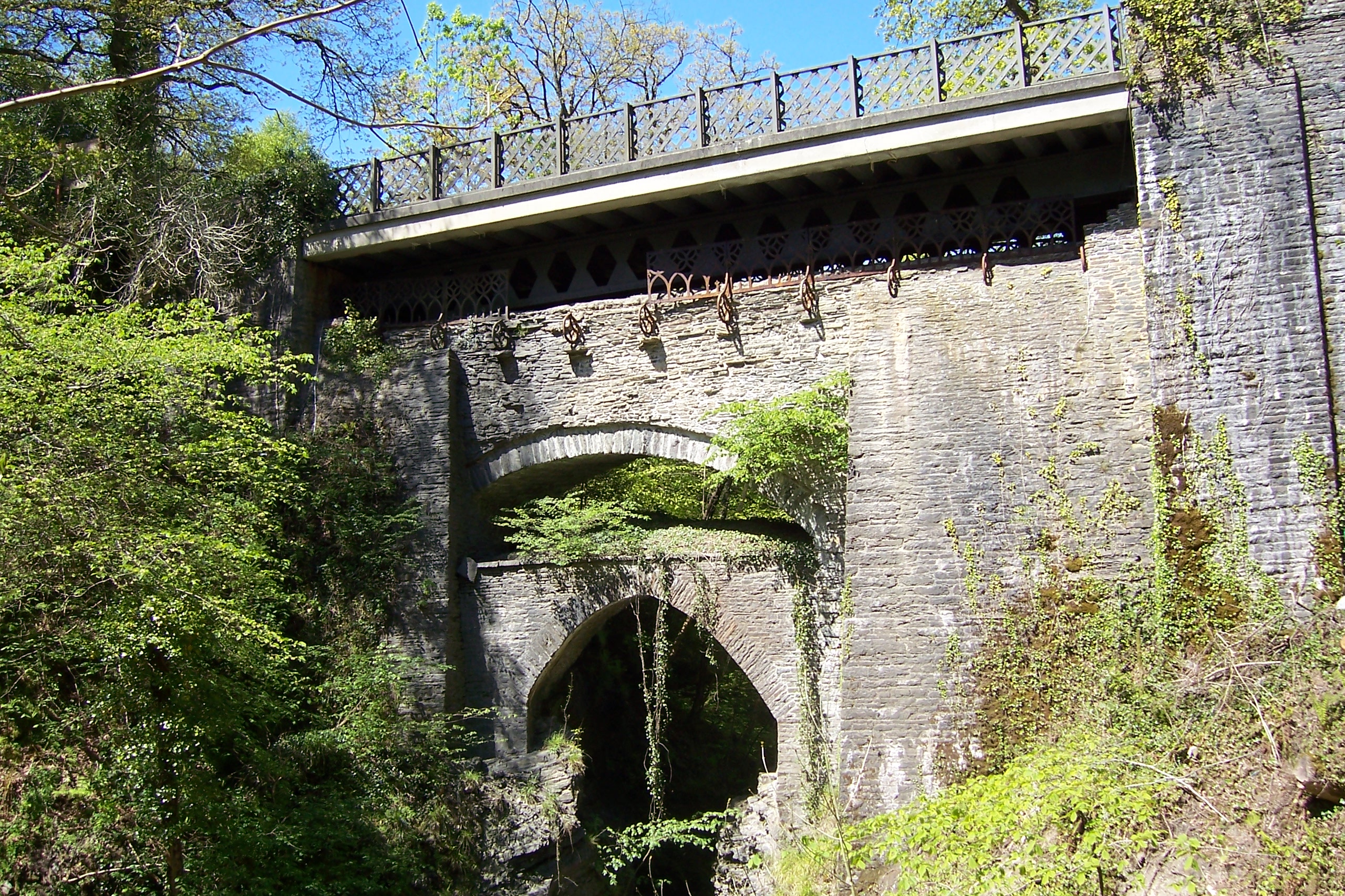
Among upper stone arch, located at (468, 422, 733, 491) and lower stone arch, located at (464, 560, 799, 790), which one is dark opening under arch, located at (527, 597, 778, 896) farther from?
upper stone arch, located at (468, 422, 733, 491)

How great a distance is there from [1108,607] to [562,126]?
22.4 ft

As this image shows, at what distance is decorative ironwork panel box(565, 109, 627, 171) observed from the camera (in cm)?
1149

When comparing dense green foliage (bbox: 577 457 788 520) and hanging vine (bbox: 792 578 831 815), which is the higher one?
dense green foliage (bbox: 577 457 788 520)

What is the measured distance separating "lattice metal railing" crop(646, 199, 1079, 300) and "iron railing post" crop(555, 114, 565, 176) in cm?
122

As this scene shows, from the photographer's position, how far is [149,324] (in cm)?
1227

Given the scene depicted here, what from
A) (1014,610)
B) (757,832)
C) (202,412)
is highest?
(202,412)

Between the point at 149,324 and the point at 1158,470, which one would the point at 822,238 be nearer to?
the point at 1158,470

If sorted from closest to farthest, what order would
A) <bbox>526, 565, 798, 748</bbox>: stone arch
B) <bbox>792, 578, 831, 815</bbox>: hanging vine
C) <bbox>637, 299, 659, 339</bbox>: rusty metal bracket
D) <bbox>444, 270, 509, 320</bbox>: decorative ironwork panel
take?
1. <bbox>792, 578, 831, 815</bbox>: hanging vine
2. <bbox>526, 565, 798, 748</bbox>: stone arch
3. <bbox>637, 299, 659, 339</bbox>: rusty metal bracket
4. <bbox>444, 270, 509, 320</bbox>: decorative ironwork panel

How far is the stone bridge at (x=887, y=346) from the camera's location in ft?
29.3

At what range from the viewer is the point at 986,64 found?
33.4 feet

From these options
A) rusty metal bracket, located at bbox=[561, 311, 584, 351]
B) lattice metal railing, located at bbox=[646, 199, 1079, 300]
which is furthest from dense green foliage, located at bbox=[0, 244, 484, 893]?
lattice metal railing, located at bbox=[646, 199, 1079, 300]

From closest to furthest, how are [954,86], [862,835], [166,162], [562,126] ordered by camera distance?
[862,835] → [954,86] → [562,126] → [166,162]

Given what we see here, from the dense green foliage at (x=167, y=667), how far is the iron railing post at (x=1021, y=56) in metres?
6.86

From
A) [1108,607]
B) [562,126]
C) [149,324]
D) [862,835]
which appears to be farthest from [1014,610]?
[149,324]
